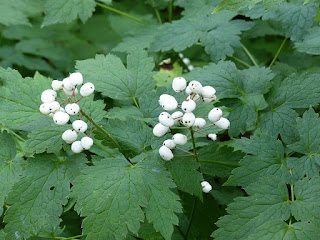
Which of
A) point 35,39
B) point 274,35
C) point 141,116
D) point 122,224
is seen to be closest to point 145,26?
point 274,35

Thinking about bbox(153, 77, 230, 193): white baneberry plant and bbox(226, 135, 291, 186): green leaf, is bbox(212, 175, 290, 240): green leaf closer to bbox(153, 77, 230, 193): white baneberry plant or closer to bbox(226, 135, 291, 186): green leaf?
→ bbox(226, 135, 291, 186): green leaf

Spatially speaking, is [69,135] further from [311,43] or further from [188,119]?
[311,43]

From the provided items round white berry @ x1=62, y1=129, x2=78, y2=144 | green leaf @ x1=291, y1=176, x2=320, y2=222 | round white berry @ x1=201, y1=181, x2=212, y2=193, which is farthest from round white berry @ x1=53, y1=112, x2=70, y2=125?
green leaf @ x1=291, y1=176, x2=320, y2=222

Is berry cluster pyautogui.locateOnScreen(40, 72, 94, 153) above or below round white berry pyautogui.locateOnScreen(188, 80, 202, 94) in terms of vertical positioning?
below

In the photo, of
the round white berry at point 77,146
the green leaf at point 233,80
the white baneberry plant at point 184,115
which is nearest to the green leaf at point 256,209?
the white baneberry plant at point 184,115

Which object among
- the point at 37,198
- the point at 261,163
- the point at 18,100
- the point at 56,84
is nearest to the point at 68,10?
the point at 18,100

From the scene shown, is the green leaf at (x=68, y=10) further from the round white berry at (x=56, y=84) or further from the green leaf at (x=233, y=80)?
the round white berry at (x=56, y=84)
